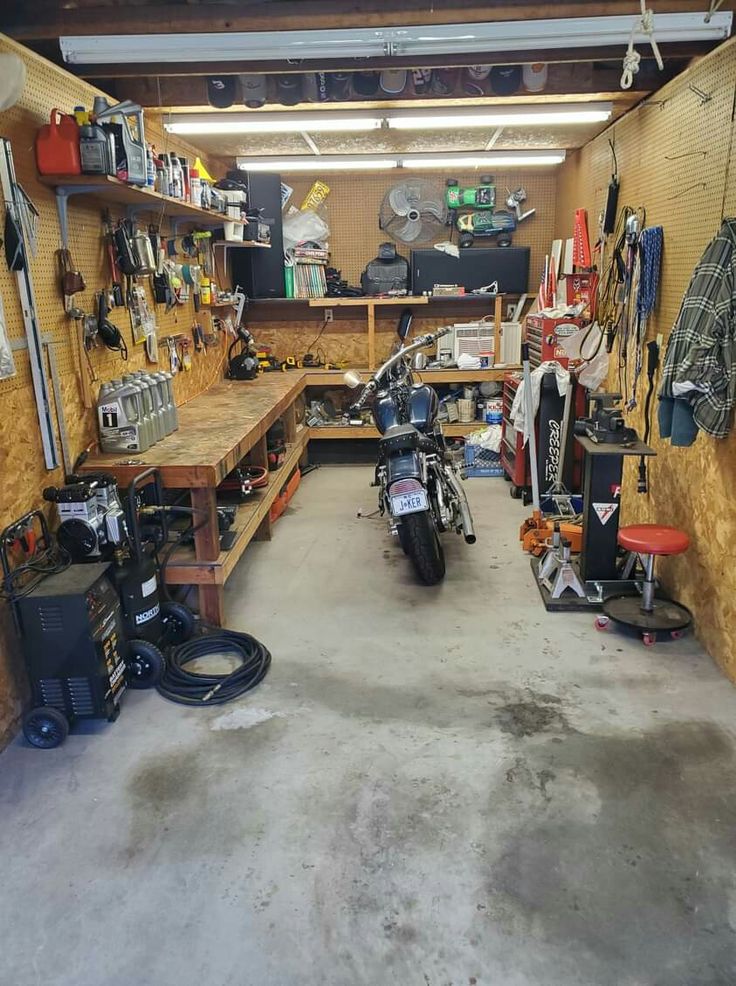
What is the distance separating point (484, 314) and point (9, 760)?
5607 mm

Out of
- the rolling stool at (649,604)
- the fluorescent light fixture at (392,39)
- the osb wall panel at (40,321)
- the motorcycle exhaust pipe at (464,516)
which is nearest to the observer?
the osb wall panel at (40,321)

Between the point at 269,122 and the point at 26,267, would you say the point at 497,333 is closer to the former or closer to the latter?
the point at 269,122

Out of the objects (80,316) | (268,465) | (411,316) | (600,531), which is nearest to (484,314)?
(411,316)

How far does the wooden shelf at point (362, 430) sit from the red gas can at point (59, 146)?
150 inches

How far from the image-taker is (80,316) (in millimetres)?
3201

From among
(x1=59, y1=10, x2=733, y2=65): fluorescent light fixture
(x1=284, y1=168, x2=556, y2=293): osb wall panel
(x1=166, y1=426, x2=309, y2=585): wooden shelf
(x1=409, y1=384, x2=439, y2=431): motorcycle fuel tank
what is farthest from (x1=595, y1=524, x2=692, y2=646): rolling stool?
(x1=284, y1=168, x2=556, y2=293): osb wall panel

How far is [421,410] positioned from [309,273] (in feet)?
9.21

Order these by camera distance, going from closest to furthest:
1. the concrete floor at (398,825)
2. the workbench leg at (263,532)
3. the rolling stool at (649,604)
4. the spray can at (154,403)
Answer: the concrete floor at (398,825) → the rolling stool at (649,604) → the spray can at (154,403) → the workbench leg at (263,532)

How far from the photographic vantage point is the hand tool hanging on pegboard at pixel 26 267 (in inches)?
104

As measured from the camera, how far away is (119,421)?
3389 millimetres

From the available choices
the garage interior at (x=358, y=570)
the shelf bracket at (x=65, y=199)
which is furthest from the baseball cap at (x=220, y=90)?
the shelf bracket at (x=65, y=199)

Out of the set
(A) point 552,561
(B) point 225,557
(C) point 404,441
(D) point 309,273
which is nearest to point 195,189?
(C) point 404,441

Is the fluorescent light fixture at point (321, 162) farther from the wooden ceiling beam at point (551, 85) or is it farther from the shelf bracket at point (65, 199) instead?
the shelf bracket at point (65, 199)

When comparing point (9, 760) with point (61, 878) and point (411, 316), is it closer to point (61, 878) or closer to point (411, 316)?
point (61, 878)
